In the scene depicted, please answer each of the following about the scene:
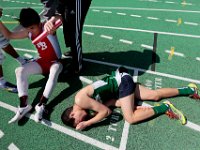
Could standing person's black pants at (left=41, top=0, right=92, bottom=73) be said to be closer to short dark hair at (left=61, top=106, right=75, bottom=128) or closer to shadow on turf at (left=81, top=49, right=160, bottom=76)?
shadow on turf at (left=81, top=49, right=160, bottom=76)

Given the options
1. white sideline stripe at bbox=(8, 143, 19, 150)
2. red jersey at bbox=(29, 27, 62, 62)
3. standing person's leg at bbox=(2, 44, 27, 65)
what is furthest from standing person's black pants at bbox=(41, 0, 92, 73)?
white sideline stripe at bbox=(8, 143, 19, 150)

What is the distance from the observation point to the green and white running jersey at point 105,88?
461 cm

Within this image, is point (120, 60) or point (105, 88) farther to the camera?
point (120, 60)

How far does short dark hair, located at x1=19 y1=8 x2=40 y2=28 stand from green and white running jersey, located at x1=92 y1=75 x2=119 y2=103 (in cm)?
158

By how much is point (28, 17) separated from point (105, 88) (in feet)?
6.10

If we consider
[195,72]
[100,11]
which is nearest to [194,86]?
[195,72]

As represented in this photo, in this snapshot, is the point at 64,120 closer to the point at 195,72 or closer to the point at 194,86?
the point at 194,86

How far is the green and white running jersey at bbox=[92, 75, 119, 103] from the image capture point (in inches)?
181

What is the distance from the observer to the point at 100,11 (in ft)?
30.7

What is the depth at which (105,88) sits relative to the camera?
4.66m

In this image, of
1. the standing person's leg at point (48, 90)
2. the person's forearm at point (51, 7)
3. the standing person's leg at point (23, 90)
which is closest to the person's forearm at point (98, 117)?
the standing person's leg at point (48, 90)

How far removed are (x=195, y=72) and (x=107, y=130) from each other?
2.60 m

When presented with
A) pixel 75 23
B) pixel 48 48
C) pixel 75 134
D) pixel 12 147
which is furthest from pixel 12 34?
pixel 75 134

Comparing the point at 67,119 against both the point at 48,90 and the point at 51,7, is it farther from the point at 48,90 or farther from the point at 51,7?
the point at 51,7
